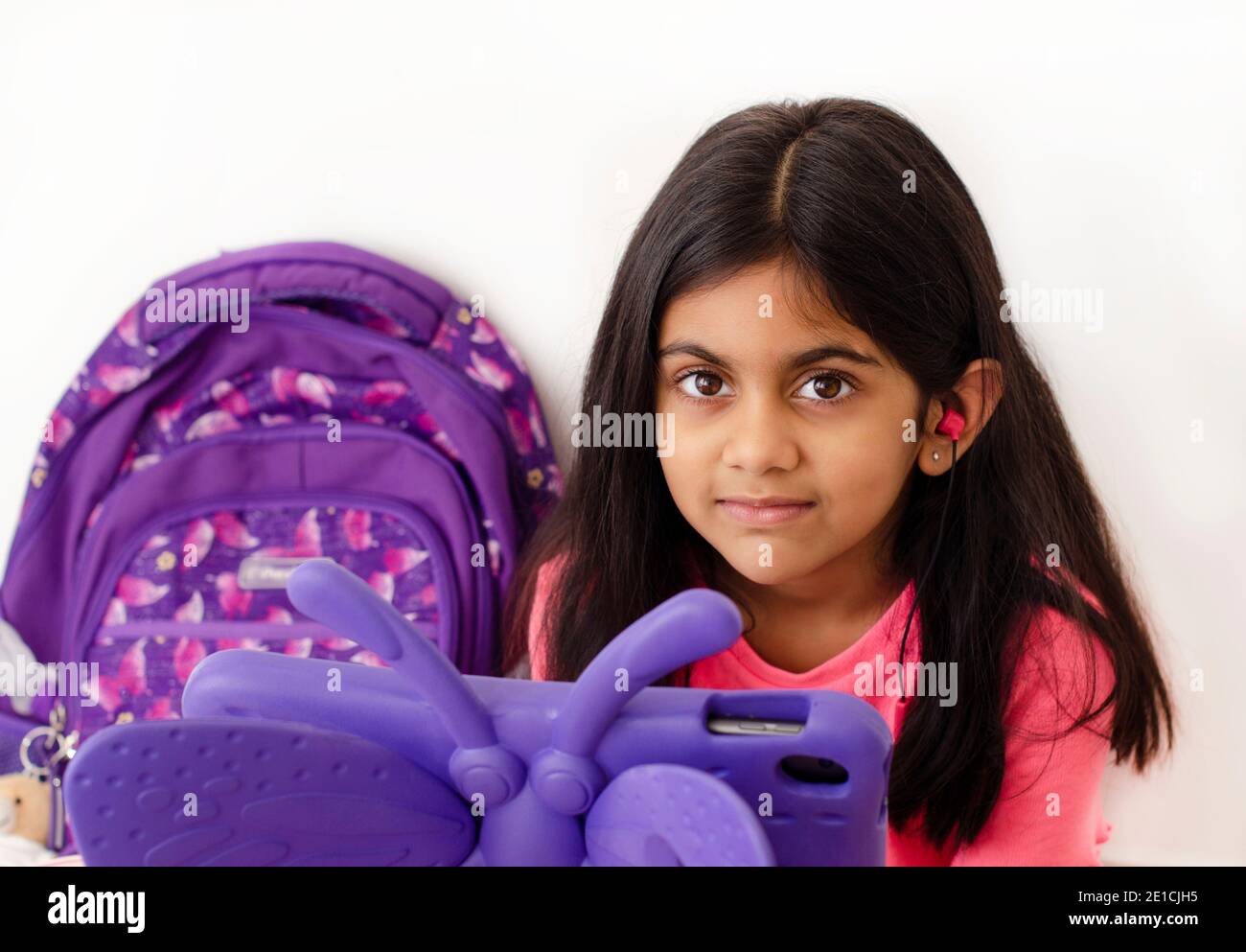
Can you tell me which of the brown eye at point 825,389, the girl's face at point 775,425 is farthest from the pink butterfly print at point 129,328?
the brown eye at point 825,389

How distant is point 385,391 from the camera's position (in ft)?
3.77

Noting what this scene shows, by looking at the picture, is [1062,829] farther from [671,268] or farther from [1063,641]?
[671,268]

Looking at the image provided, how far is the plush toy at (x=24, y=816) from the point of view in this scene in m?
1.10

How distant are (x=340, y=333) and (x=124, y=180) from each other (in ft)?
0.93

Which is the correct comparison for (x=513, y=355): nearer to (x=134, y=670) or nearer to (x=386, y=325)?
(x=386, y=325)

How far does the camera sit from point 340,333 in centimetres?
113

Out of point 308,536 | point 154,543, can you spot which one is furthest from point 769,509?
point 154,543

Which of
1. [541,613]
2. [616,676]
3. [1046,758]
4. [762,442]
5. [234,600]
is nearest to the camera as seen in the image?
[616,676]

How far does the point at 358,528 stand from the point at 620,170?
0.40 metres

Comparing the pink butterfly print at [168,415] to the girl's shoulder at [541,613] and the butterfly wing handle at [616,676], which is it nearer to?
the girl's shoulder at [541,613]

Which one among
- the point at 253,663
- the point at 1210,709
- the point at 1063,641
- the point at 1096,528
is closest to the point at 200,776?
the point at 253,663

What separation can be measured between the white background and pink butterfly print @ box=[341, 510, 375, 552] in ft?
0.65
